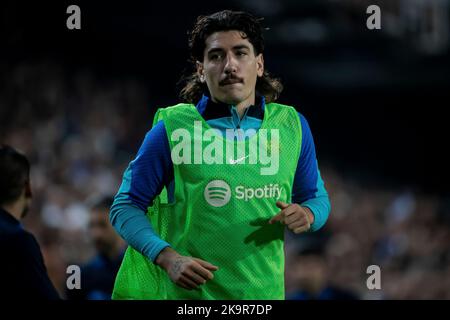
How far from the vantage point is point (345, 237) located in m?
6.75

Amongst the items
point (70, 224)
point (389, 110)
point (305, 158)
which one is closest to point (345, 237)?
point (389, 110)

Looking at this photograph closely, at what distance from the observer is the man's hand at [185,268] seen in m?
2.19

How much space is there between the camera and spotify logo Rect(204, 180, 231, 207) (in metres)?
2.36

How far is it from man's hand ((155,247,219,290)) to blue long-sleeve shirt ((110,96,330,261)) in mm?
33

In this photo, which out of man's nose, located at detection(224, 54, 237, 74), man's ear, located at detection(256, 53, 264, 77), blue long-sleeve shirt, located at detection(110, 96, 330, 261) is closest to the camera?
blue long-sleeve shirt, located at detection(110, 96, 330, 261)

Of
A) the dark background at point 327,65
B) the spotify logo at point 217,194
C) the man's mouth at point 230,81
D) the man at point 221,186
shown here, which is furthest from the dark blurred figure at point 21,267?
the dark background at point 327,65

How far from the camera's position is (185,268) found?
2.20 m

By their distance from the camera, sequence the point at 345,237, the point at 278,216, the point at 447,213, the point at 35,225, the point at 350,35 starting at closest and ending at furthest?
the point at 278,216, the point at 35,225, the point at 345,237, the point at 350,35, the point at 447,213

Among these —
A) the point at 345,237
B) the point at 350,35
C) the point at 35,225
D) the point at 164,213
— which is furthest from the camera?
the point at 350,35

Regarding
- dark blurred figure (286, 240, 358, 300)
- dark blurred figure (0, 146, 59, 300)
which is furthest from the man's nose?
A: dark blurred figure (286, 240, 358, 300)

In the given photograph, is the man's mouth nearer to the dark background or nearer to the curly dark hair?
the curly dark hair

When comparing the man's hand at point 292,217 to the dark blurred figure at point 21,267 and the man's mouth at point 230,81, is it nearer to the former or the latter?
the man's mouth at point 230,81

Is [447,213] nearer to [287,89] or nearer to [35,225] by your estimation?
[287,89]
